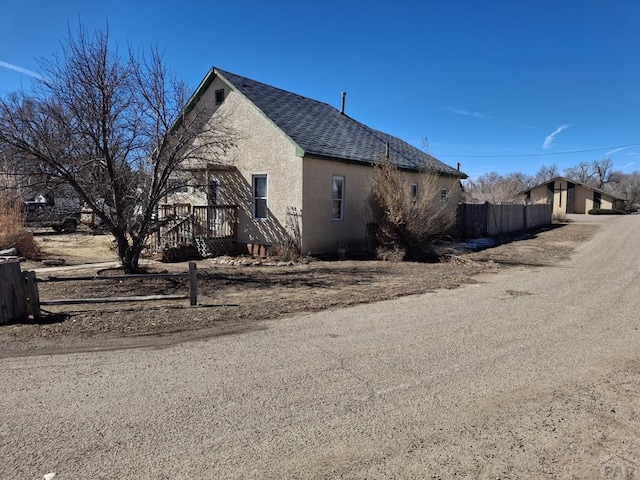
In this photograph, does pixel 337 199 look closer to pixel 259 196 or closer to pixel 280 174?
pixel 280 174

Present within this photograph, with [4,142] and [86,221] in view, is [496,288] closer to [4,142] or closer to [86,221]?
[4,142]

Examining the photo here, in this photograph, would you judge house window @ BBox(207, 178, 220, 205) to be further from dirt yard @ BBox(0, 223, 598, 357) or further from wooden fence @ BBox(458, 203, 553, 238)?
wooden fence @ BBox(458, 203, 553, 238)

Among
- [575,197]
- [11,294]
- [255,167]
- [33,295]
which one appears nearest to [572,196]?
[575,197]

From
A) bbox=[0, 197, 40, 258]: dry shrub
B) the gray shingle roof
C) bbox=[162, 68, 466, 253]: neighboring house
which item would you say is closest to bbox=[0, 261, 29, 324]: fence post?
bbox=[162, 68, 466, 253]: neighboring house

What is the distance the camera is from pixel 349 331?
592cm

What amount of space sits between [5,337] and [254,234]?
9101 mm

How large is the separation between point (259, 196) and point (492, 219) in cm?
1453

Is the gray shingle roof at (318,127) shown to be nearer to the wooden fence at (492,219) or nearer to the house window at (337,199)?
the house window at (337,199)

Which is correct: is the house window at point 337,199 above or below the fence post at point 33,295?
above

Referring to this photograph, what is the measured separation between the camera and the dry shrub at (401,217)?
519 inches

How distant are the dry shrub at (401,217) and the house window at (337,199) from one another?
1.28 m

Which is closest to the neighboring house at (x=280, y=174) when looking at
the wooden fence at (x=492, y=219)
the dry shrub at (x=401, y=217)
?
the dry shrub at (x=401, y=217)

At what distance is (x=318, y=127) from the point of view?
52.5 ft

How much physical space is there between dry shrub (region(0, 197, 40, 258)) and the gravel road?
1117cm
